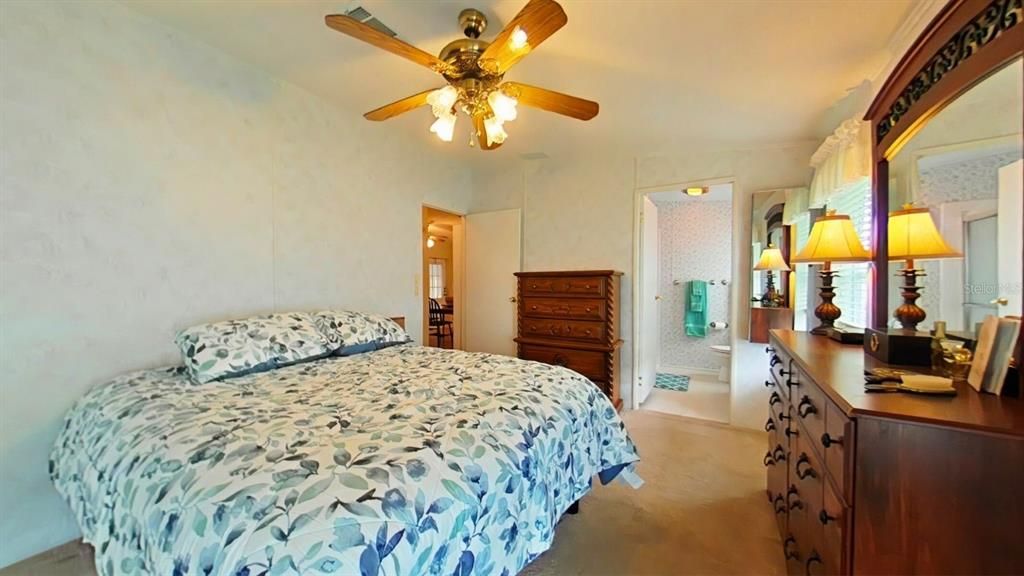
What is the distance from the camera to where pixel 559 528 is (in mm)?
1944

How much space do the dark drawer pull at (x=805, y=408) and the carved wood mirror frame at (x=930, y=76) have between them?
0.60 meters

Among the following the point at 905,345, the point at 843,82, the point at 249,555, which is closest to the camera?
the point at 249,555

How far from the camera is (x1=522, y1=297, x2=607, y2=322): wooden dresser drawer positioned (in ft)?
11.3

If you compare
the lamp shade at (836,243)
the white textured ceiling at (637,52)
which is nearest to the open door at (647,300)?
the white textured ceiling at (637,52)

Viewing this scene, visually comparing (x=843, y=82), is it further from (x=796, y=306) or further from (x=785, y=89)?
(x=796, y=306)

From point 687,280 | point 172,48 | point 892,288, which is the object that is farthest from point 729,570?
point 687,280

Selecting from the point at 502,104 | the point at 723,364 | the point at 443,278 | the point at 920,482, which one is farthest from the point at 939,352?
the point at 443,278

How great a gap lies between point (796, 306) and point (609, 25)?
2.46m

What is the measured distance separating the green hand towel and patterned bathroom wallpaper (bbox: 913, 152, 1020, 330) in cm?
394

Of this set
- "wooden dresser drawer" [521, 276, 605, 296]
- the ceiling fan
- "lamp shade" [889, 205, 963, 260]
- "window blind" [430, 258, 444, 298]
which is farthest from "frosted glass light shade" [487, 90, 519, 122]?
"window blind" [430, 258, 444, 298]

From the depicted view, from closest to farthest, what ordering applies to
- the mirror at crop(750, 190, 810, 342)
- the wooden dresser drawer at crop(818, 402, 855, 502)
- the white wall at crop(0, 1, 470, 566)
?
the wooden dresser drawer at crop(818, 402, 855, 502), the white wall at crop(0, 1, 470, 566), the mirror at crop(750, 190, 810, 342)

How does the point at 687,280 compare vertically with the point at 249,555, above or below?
above

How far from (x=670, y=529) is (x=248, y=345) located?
2221 mm

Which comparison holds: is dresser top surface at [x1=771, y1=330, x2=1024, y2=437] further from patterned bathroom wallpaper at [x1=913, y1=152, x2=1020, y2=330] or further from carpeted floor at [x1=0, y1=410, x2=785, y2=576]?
carpeted floor at [x1=0, y1=410, x2=785, y2=576]
